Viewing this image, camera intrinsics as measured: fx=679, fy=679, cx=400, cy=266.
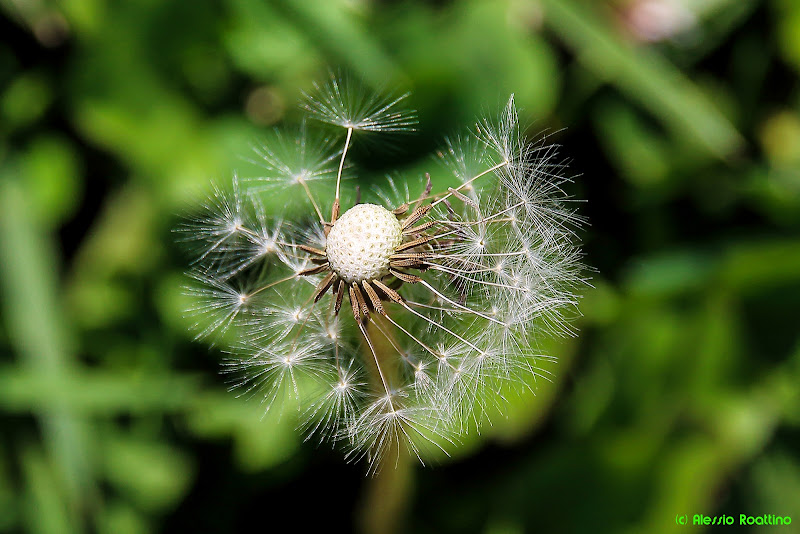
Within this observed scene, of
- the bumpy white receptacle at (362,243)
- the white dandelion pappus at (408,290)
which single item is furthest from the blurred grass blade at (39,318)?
the bumpy white receptacle at (362,243)

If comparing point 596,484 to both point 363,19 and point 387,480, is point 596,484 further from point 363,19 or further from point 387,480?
point 363,19

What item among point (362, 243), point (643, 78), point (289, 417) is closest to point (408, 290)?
point (362, 243)

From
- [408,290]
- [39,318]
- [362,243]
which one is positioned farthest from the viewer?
[39,318]

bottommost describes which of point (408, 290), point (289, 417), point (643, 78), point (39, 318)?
point (289, 417)

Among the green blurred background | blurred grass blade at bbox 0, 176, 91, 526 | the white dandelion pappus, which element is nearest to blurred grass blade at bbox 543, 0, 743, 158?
the green blurred background

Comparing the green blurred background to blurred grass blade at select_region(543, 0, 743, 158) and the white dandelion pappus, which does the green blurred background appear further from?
the white dandelion pappus

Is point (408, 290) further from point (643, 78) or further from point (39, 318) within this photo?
point (39, 318)

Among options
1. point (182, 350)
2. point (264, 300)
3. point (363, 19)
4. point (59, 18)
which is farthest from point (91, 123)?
point (264, 300)
